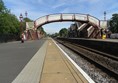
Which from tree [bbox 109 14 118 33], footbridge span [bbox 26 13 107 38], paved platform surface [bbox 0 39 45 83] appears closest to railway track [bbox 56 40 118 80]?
paved platform surface [bbox 0 39 45 83]

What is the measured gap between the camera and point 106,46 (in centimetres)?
3098

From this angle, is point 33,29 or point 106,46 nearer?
point 106,46

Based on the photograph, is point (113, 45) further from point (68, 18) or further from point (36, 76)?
point (68, 18)

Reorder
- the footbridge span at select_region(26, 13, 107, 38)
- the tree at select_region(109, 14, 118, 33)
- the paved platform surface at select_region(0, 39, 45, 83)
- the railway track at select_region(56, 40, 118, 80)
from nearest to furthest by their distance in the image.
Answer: the paved platform surface at select_region(0, 39, 45, 83) → the railway track at select_region(56, 40, 118, 80) → the footbridge span at select_region(26, 13, 107, 38) → the tree at select_region(109, 14, 118, 33)

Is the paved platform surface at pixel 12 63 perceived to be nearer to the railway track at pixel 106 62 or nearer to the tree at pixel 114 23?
the railway track at pixel 106 62

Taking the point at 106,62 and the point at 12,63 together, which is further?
the point at 106,62

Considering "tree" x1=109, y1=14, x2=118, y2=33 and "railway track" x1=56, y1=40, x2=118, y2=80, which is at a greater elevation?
"tree" x1=109, y1=14, x2=118, y2=33

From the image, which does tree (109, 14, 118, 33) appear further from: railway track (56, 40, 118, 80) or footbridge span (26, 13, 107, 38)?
railway track (56, 40, 118, 80)

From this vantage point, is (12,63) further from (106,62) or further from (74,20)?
(74,20)

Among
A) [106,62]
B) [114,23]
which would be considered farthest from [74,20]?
[106,62]

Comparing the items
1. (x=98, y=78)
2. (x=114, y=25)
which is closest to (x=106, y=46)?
(x=98, y=78)

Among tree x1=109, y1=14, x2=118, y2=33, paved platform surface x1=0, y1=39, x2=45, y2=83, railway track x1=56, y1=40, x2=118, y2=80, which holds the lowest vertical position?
railway track x1=56, y1=40, x2=118, y2=80

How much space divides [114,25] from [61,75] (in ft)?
491

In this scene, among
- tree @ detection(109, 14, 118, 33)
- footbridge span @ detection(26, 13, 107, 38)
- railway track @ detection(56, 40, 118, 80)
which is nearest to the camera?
railway track @ detection(56, 40, 118, 80)
